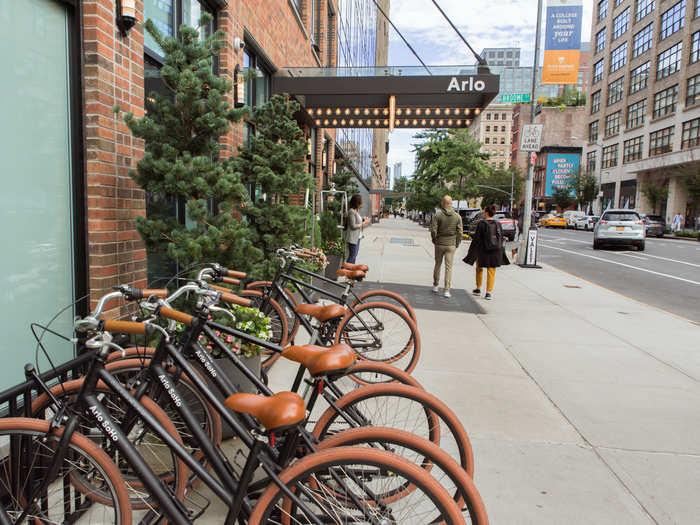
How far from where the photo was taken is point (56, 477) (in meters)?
2.03

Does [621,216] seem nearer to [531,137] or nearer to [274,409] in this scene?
[531,137]

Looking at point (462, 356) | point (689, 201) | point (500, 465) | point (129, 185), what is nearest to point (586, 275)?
point (462, 356)

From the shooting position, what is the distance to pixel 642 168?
51.4 meters

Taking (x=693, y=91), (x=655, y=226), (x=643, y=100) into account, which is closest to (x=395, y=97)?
(x=655, y=226)

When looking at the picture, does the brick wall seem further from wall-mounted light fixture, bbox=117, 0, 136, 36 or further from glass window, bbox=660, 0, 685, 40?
glass window, bbox=660, 0, 685, 40

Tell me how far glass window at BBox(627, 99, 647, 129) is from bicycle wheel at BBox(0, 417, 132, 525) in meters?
60.9

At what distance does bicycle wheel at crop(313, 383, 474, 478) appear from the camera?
100 inches

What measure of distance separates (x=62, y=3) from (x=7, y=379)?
9.13ft

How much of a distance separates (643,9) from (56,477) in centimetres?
6634

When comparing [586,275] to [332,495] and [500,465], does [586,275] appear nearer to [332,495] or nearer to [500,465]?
[500,465]

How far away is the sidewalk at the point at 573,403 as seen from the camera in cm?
304

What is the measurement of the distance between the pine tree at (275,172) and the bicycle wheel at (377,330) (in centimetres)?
224

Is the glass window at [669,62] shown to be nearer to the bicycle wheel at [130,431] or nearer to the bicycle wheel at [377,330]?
the bicycle wheel at [377,330]

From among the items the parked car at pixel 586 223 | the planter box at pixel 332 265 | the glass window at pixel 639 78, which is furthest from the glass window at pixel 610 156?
the planter box at pixel 332 265
